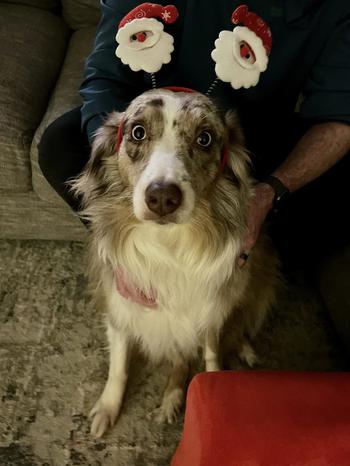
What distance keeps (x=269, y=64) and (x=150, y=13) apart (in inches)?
17.7

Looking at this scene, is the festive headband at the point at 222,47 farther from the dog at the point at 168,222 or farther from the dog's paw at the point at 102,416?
the dog's paw at the point at 102,416

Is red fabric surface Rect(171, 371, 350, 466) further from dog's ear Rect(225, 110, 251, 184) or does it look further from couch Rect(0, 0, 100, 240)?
couch Rect(0, 0, 100, 240)

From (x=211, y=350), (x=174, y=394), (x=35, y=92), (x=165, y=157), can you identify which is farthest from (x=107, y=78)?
(x=174, y=394)

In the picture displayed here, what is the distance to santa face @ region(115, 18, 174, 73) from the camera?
1129 millimetres

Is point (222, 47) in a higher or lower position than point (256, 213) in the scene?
higher

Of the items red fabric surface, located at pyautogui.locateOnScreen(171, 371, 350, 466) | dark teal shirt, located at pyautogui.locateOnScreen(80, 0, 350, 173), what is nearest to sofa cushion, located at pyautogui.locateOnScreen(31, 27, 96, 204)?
dark teal shirt, located at pyautogui.locateOnScreen(80, 0, 350, 173)

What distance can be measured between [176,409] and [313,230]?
2.65ft

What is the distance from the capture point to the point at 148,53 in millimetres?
1154

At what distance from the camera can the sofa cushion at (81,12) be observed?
2.22 meters

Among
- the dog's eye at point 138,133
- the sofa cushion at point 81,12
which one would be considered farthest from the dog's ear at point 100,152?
the sofa cushion at point 81,12

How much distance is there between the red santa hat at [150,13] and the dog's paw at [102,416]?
114 centimetres

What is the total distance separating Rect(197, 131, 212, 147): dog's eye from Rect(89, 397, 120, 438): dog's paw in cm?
89

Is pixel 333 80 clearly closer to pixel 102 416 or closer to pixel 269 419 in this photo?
pixel 269 419

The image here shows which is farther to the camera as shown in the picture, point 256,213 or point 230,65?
point 256,213
